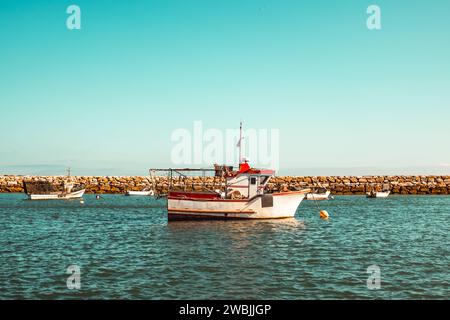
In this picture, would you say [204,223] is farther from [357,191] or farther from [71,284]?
[357,191]

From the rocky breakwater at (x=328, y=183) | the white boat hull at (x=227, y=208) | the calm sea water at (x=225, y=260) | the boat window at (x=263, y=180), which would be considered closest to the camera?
the calm sea water at (x=225, y=260)

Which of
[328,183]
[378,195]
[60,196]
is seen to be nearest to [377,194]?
[378,195]

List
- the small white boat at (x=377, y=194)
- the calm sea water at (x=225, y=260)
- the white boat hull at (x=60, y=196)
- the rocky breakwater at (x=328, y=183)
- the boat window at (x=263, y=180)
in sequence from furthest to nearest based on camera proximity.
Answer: the rocky breakwater at (x=328, y=183), the small white boat at (x=377, y=194), the white boat hull at (x=60, y=196), the boat window at (x=263, y=180), the calm sea water at (x=225, y=260)

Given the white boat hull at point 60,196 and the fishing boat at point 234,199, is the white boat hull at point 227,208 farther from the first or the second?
the white boat hull at point 60,196

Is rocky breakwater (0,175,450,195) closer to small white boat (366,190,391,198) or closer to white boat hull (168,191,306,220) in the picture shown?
small white boat (366,190,391,198)

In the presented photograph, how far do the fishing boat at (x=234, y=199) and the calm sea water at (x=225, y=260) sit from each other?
92 centimetres

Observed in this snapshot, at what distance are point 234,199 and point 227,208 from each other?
904 millimetres

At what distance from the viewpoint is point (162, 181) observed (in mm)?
108438

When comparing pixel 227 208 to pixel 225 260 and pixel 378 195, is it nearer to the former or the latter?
pixel 225 260

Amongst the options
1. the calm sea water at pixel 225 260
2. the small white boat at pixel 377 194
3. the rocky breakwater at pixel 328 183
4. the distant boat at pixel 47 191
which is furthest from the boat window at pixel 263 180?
the rocky breakwater at pixel 328 183

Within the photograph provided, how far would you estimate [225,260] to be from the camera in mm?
21906

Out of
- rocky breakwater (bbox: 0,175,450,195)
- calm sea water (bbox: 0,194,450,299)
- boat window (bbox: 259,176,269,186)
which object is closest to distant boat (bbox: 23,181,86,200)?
rocky breakwater (bbox: 0,175,450,195)

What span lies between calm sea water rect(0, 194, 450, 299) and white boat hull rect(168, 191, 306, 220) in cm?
78

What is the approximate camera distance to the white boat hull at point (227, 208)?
122 feet
